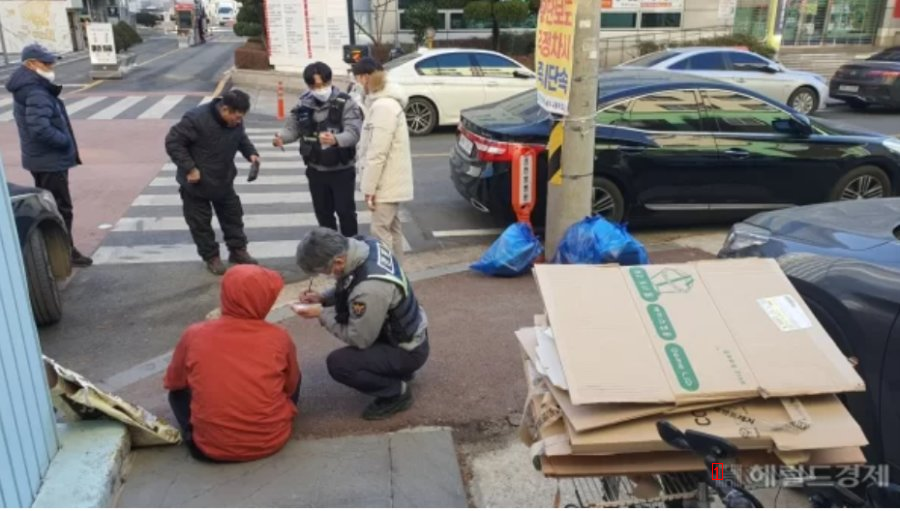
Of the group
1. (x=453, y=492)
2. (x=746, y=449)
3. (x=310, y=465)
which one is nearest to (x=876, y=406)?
(x=746, y=449)

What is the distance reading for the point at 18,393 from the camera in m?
2.91

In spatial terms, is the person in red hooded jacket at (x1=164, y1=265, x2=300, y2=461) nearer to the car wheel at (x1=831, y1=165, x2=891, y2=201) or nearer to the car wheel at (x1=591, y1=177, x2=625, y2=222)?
the car wheel at (x1=591, y1=177, x2=625, y2=222)

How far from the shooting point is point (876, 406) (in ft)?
9.11

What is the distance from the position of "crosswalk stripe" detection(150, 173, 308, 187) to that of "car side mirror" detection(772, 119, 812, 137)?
19.2ft

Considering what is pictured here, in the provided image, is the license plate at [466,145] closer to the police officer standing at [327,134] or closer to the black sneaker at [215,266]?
the police officer standing at [327,134]

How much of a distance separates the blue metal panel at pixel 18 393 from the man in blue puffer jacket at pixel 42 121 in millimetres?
3120

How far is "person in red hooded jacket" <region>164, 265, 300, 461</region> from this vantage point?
10.9ft

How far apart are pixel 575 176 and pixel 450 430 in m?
2.58

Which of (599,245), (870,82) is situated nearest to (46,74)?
(599,245)

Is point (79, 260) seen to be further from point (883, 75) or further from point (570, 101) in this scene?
point (883, 75)

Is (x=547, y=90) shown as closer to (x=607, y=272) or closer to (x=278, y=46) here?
(x=607, y=272)

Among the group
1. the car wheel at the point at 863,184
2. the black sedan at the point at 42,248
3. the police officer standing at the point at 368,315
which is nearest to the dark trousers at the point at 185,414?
the police officer standing at the point at 368,315

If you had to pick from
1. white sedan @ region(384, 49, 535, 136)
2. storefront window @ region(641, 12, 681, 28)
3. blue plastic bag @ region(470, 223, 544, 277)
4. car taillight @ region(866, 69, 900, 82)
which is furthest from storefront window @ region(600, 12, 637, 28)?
blue plastic bag @ region(470, 223, 544, 277)

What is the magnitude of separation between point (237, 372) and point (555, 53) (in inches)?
137
